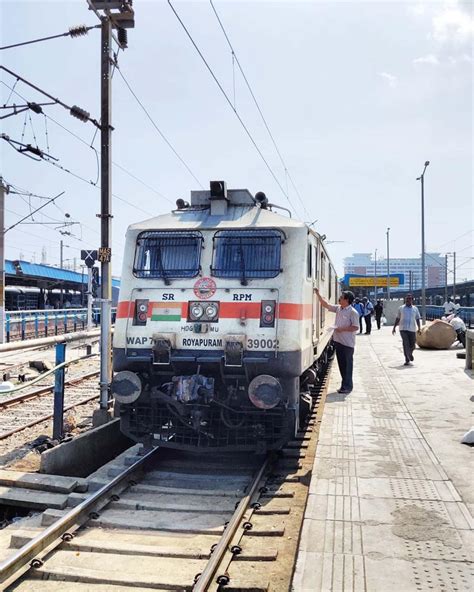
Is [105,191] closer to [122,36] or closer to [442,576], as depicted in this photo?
[122,36]

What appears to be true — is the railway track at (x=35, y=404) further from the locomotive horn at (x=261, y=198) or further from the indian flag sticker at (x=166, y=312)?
the locomotive horn at (x=261, y=198)

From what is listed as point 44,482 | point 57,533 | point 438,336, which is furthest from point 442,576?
point 438,336

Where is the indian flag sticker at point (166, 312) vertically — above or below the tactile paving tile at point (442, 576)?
above

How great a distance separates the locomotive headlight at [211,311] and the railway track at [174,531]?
73.4 inches

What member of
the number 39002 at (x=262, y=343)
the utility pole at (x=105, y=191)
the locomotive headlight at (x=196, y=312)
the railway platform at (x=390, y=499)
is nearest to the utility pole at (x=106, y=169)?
the utility pole at (x=105, y=191)

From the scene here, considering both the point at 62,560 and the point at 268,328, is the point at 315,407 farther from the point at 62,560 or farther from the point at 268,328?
the point at 62,560

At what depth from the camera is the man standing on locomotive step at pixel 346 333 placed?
1094cm

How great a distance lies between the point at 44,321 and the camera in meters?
25.5

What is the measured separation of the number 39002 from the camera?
696cm

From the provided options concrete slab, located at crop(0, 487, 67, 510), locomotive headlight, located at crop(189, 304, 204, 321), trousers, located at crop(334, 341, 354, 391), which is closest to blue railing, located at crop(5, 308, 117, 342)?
trousers, located at crop(334, 341, 354, 391)

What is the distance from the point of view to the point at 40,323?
26.0 meters

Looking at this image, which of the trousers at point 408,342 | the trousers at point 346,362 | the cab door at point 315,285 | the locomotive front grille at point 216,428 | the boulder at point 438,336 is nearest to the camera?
the locomotive front grille at point 216,428

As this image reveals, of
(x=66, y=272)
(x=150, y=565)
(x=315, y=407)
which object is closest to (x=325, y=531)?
(x=150, y=565)

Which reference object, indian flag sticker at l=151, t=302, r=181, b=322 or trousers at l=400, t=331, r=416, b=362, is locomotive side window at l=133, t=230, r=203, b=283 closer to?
indian flag sticker at l=151, t=302, r=181, b=322
